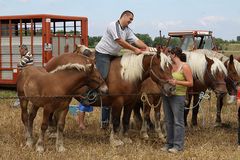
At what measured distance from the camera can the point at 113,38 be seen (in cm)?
699

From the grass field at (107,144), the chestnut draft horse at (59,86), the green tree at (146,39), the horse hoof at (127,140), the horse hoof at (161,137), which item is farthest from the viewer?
the green tree at (146,39)

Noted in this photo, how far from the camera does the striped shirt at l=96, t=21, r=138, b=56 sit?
6.96 metres

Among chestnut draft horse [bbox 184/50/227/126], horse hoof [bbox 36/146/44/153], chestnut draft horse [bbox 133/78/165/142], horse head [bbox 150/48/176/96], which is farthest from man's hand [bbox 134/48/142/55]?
horse hoof [bbox 36/146/44/153]

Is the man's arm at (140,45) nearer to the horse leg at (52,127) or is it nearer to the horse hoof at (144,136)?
the horse hoof at (144,136)

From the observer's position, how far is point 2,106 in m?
11.4

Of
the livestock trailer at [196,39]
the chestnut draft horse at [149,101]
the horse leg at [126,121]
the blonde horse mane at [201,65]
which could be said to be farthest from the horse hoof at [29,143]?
the livestock trailer at [196,39]

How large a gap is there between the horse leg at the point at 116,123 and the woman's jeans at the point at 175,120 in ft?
2.71

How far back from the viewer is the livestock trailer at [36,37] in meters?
13.7

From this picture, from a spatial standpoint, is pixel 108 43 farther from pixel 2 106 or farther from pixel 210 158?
pixel 2 106

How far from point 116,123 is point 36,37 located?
751cm

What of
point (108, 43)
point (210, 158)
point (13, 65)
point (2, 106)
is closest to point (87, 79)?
point (108, 43)

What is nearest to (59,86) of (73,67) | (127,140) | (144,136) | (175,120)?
(73,67)

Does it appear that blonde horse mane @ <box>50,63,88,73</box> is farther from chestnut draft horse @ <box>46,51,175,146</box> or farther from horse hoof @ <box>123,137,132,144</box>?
horse hoof @ <box>123,137,132,144</box>

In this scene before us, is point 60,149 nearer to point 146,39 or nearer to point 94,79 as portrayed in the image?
point 94,79
